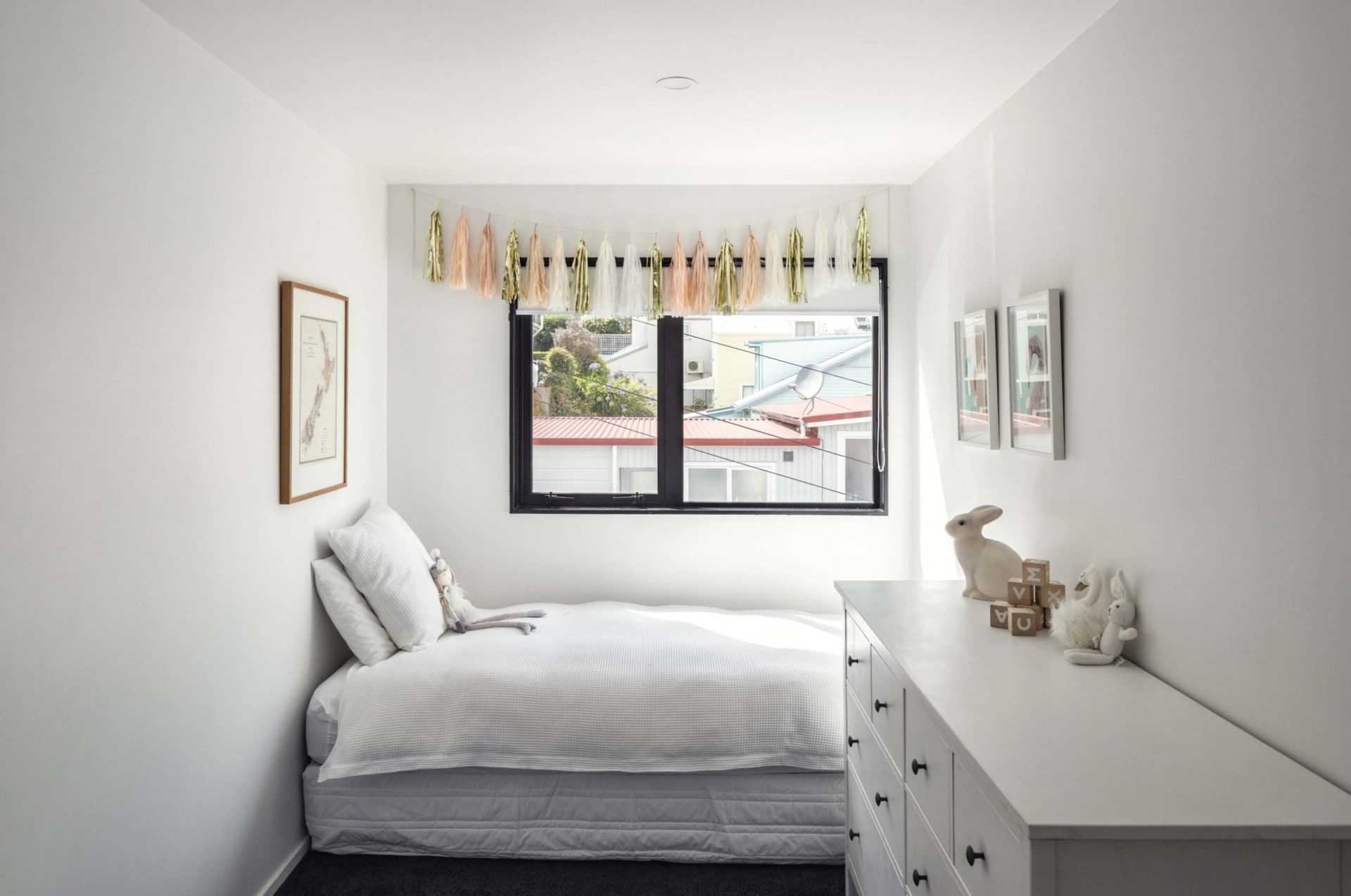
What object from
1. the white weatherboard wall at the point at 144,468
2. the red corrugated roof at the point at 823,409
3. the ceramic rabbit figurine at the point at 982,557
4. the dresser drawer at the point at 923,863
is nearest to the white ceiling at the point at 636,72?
the white weatherboard wall at the point at 144,468

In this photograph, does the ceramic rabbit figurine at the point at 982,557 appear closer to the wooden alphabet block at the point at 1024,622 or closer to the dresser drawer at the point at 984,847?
the wooden alphabet block at the point at 1024,622


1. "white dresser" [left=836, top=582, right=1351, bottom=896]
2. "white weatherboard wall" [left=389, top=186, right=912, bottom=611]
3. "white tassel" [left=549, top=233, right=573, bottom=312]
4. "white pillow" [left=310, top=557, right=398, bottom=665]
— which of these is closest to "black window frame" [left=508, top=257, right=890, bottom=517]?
"white weatherboard wall" [left=389, top=186, right=912, bottom=611]

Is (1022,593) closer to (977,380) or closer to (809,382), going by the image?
(977,380)

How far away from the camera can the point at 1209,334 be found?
177 centimetres

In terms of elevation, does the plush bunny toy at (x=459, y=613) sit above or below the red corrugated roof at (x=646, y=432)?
below

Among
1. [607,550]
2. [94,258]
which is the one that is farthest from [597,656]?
[94,258]

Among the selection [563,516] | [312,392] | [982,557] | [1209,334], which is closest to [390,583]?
[312,392]

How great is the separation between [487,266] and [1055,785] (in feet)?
10.2

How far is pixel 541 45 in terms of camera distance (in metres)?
2.32

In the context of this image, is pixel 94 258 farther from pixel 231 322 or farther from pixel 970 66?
pixel 970 66

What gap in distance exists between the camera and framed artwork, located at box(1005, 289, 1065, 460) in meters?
2.39

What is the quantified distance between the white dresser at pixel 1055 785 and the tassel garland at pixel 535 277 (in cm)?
211

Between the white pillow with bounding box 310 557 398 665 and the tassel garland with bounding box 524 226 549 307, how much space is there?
1403 mm

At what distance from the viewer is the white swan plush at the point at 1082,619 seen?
206cm
